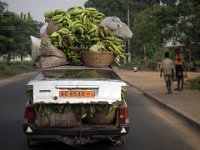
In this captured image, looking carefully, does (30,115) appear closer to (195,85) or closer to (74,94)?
(74,94)

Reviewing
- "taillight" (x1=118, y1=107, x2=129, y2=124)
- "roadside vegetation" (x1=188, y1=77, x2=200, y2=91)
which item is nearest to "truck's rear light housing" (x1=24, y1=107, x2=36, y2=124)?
→ "taillight" (x1=118, y1=107, x2=129, y2=124)

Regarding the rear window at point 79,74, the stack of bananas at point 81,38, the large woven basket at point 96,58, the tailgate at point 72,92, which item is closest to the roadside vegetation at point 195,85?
the stack of bananas at point 81,38

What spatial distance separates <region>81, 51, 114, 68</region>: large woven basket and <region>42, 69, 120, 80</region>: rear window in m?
0.15

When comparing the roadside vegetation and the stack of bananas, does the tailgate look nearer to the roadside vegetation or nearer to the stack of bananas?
the stack of bananas

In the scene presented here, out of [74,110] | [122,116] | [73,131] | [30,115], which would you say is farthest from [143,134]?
[30,115]

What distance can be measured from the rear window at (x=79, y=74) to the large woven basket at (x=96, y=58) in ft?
0.48

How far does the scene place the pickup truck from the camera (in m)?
6.39

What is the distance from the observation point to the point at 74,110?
21.5ft

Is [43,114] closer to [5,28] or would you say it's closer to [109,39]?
[109,39]

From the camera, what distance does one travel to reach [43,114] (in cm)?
646

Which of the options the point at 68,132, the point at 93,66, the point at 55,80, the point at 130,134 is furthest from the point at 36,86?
the point at 130,134

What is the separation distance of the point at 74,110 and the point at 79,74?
72 centimetres

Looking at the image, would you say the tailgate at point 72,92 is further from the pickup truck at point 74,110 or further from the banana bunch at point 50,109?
the banana bunch at point 50,109

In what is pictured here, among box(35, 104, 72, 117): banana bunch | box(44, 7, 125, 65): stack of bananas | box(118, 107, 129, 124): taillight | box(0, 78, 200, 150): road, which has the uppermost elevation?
box(44, 7, 125, 65): stack of bananas
